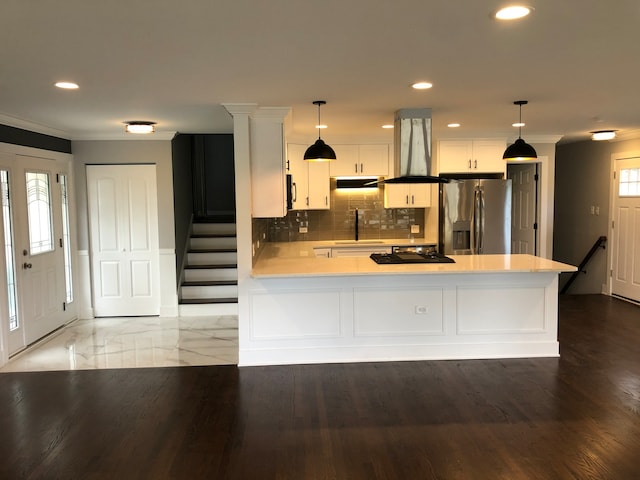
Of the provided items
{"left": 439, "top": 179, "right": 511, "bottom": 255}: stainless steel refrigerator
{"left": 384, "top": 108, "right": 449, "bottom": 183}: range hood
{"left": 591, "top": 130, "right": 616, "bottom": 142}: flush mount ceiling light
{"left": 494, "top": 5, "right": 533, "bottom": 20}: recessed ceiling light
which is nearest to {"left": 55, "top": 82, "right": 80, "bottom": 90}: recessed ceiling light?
{"left": 384, "top": 108, "right": 449, "bottom": 183}: range hood

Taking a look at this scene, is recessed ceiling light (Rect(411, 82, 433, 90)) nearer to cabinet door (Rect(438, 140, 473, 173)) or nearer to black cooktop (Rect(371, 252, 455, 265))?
black cooktop (Rect(371, 252, 455, 265))

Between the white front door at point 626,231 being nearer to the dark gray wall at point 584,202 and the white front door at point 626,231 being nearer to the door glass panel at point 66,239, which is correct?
the dark gray wall at point 584,202

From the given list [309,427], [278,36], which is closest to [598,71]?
[278,36]

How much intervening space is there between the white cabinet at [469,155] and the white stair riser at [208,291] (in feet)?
10.7

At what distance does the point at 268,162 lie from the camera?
4.50 m

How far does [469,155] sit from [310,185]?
213cm

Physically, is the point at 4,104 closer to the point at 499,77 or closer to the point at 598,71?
the point at 499,77

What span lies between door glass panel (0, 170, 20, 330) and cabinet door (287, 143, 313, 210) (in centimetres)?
313

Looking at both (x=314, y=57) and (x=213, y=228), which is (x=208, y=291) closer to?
(x=213, y=228)

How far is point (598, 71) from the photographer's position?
3.19 metres

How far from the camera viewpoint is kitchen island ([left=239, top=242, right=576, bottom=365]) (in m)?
4.47

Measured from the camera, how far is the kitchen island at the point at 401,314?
4.47m

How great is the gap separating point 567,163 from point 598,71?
17.9ft

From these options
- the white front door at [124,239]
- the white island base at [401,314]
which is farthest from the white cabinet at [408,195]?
the white front door at [124,239]
